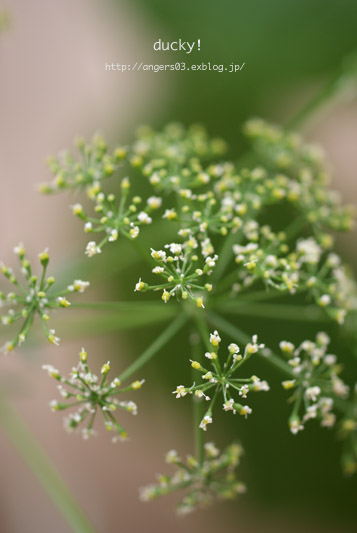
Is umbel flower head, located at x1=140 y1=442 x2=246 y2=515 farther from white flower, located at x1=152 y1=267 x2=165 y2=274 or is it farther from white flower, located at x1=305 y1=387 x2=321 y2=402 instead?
white flower, located at x1=152 y1=267 x2=165 y2=274

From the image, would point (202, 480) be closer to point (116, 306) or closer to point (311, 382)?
point (311, 382)

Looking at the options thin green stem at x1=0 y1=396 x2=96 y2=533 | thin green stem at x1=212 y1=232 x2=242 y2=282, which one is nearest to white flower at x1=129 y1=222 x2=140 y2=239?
thin green stem at x1=212 y1=232 x2=242 y2=282

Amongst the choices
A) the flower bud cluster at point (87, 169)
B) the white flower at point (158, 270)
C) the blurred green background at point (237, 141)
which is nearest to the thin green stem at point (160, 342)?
the white flower at point (158, 270)

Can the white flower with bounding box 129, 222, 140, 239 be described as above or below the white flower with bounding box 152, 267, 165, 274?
above

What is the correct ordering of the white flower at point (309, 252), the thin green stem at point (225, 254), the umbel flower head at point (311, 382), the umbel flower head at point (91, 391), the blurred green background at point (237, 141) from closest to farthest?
the umbel flower head at point (91, 391) → the umbel flower head at point (311, 382) → the white flower at point (309, 252) → the thin green stem at point (225, 254) → the blurred green background at point (237, 141)

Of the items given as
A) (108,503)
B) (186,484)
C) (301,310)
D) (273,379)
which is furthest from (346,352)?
(108,503)

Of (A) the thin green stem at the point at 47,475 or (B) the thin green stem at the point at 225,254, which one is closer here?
(B) the thin green stem at the point at 225,254

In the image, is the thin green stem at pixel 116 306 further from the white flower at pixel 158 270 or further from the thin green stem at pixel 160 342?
the white flower at pixel 158 270

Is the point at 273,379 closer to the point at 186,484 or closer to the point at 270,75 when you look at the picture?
the point at 186,484
